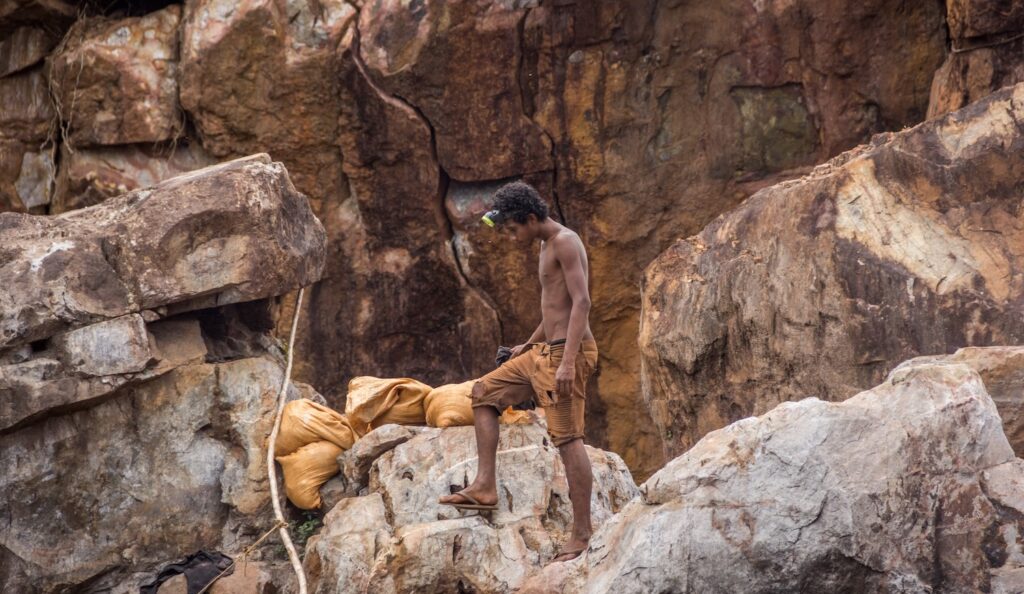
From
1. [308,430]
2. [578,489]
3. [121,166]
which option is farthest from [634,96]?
[578,489]

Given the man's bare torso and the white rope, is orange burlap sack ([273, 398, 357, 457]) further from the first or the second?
the man's bare torso

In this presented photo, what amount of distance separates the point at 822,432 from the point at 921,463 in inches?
13.0

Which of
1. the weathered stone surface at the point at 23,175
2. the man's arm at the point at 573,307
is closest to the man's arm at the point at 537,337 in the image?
the man's arm at the point at 573,307

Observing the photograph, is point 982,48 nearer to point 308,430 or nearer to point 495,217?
point 495,217

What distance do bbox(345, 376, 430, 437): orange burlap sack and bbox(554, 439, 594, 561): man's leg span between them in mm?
1548

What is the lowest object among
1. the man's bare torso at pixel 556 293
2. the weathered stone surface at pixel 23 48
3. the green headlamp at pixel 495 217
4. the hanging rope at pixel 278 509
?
the hanging rope at pixel 278 509

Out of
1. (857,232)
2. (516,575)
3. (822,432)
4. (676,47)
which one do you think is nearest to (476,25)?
(676,47)

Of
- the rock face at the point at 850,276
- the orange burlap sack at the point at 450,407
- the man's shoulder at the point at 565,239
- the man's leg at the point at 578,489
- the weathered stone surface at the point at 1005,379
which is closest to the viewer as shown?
the weathered stone surface at the point at 1005,379

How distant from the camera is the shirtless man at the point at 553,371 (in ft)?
17.3

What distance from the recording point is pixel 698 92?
10.6m

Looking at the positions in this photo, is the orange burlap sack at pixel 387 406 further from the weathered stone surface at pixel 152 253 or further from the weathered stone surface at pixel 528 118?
the weathered stone surface at pixel 528 118

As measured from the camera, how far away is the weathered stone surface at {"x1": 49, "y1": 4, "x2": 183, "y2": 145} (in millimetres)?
10859

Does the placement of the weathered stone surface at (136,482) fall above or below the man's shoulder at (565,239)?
below

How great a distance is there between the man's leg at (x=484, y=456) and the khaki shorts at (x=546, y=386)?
36mm
